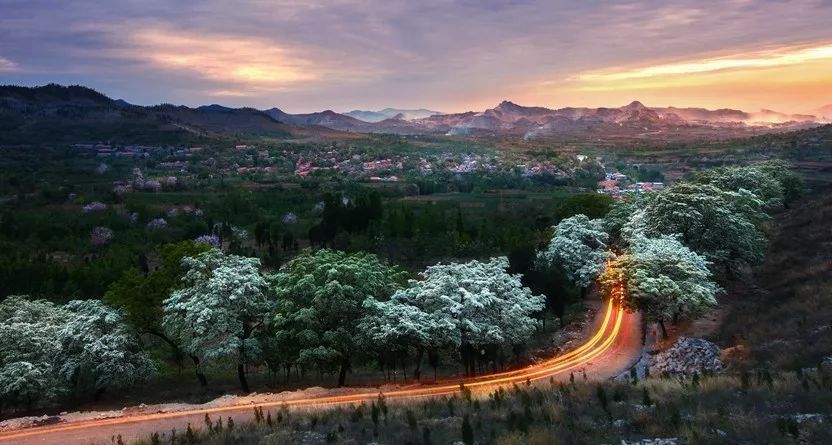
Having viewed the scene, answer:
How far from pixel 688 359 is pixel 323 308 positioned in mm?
14857

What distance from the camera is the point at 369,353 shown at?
1033 inches

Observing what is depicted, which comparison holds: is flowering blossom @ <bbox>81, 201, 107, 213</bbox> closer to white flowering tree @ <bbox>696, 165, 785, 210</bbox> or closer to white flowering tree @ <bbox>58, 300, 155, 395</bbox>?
white flowering tree @ <bbox>58, 300, 155, 395</bbox>

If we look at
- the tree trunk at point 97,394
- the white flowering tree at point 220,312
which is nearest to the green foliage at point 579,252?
the white flowering tree at point 220,312

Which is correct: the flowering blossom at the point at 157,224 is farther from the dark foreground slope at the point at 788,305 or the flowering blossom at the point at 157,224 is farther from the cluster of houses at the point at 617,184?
the cluster of houses at the point at 617,184

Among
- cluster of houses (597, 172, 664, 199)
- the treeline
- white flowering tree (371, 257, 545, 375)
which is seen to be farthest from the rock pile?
cluster of houses (597, 172, 664, 199)

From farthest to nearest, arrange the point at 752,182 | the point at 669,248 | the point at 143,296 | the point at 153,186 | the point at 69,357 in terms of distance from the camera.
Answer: the point at 153,186
the point at 752,182
the point at 669,248
the point at 143,296
the point at 69,357

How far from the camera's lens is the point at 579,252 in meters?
Answer: 42.9

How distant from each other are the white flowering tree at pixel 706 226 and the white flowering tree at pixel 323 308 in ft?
62.9

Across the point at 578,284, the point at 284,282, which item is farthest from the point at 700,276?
the point at 284,282

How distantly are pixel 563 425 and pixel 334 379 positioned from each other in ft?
63.5

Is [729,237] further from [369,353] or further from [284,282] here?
[284,282]

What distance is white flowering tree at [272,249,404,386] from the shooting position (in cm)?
2509

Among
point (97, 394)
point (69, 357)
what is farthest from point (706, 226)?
point (69, 357)

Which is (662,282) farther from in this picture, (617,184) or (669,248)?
(617,184)
